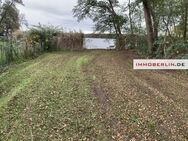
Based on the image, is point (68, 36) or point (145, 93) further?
point (68, 36)

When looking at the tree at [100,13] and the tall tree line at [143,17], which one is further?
the tree at [100,13]

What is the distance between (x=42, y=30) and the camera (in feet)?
72.5

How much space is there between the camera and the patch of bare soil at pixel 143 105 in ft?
16.5

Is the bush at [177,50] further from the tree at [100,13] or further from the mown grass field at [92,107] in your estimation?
the tree at [100,13]

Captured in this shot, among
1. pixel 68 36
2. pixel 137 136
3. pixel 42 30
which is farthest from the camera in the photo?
pixel 68 36

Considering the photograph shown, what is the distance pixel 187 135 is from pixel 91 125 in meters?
1.53

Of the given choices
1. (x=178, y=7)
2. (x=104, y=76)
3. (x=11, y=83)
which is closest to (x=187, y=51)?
(x=178, y=7)

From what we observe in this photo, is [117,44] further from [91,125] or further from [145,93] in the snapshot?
[91,125]

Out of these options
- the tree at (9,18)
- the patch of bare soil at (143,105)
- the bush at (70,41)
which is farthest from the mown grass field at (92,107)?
the tree at (9,18)

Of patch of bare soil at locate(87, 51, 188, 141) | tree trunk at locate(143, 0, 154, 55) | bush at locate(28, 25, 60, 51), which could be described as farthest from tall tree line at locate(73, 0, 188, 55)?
patch of bare soil at locate(87, 51, 188, 141)

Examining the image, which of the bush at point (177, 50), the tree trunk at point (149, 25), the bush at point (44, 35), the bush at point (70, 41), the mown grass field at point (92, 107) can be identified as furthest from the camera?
the bush at point (70, 41)

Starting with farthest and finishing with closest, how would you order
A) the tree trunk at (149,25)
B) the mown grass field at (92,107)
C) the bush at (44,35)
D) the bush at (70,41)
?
the bush at (70,41) → the bush at (44,35) → the tree trunk at (149,25) → the mown grass field at (92,107)

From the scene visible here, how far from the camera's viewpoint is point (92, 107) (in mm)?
6332

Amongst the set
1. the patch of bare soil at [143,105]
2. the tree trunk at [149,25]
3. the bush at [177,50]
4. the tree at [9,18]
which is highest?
the tree at [9,18]
